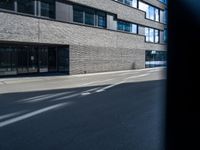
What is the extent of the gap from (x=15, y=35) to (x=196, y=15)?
1697 centimetres

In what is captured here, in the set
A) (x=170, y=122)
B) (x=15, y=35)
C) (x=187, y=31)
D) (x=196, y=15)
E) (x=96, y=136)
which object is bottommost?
(x=96, y=136)

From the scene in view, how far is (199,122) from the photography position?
11.2 feet

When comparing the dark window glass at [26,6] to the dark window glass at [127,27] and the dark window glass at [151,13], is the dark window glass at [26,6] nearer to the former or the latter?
the dark window glass at [127,27]

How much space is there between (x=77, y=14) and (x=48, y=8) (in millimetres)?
3629

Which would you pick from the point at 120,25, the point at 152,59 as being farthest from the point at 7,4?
the point at 152,59

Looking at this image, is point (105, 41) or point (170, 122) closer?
point (170, 122)

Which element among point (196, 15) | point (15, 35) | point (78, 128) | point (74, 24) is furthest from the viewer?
point (74, 24)

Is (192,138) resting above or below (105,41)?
below

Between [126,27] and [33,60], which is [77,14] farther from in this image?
[126,27]

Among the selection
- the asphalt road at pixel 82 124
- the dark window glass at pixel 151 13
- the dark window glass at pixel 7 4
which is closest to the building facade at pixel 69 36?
the dark window glass at pixel 7 4

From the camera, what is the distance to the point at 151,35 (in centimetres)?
4109

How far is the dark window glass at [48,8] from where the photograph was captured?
70.0 feet

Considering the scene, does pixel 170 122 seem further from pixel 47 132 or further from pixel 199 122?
pixel 47 132

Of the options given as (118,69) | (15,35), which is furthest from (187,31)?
(118,69)
